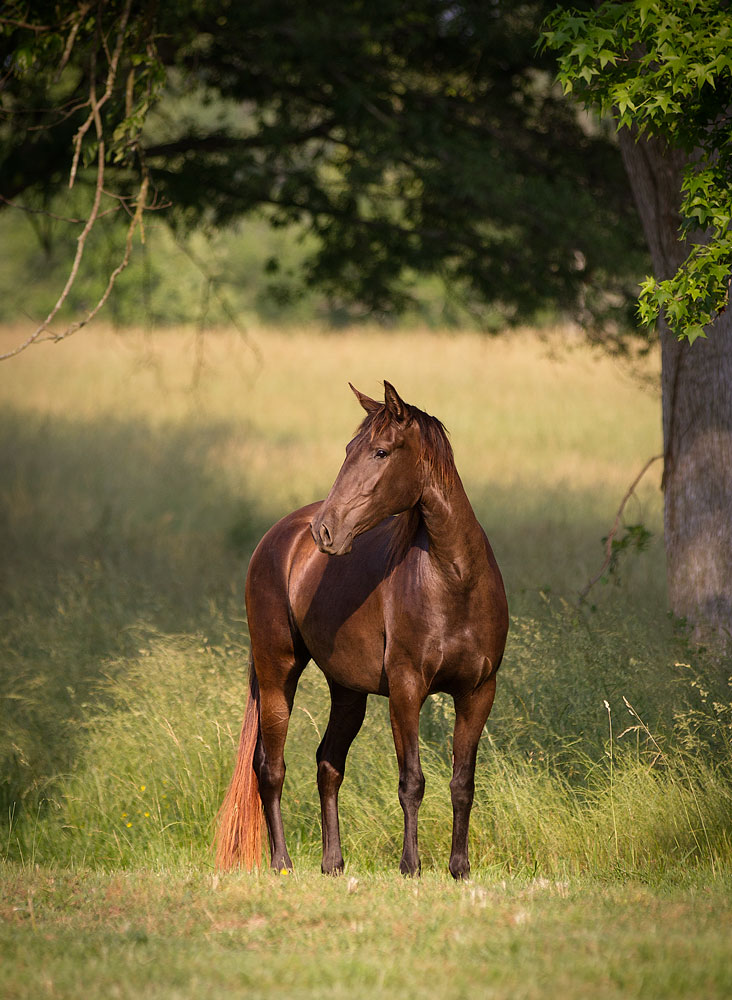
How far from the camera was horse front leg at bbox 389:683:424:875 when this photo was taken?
468cm

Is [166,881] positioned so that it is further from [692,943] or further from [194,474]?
[194,474]

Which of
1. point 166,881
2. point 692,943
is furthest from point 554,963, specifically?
point 166,881

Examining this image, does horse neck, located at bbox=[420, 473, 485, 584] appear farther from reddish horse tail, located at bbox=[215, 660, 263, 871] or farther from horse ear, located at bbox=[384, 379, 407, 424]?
reddish horse tail, located at bbox=[215, 660, 263, 871]

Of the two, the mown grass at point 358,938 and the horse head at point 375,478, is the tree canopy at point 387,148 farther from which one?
the mown grass at point 358,938

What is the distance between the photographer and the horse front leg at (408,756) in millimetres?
4676

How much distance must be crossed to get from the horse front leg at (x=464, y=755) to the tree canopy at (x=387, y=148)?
5832 millimetres

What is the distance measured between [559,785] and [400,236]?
6769 mm

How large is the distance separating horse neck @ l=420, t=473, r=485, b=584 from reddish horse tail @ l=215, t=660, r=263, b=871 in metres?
1.66

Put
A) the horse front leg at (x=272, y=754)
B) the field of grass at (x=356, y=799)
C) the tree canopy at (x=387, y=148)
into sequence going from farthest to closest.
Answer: the tree canopy at (x=387, y=148), the horse front leg at (x=272, y=754), the field of grass at (x=356, y=799)

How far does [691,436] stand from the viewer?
24.6 feet

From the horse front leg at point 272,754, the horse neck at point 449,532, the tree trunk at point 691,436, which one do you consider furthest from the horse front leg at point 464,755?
the tree trunk at point 691,436

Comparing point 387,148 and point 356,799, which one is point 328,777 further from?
point 387,148

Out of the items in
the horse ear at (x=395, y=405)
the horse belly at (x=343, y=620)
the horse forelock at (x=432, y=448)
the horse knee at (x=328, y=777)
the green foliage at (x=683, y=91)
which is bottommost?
the horse knee at (x=328, y=777)

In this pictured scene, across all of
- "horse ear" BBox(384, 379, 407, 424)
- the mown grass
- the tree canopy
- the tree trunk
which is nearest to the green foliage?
"horse ear" BBox(384, 379, 407, 424)
